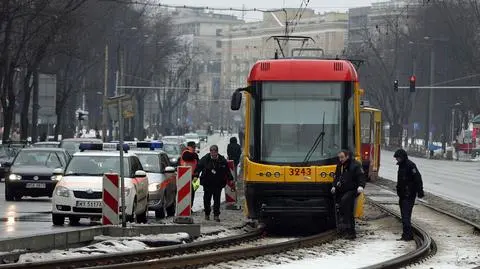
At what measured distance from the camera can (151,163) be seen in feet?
100

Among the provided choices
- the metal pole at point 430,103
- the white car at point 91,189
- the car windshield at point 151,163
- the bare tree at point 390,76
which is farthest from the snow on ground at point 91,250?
the bare tree at point 390,76

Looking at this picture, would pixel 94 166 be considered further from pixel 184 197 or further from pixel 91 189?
pixel 184 197

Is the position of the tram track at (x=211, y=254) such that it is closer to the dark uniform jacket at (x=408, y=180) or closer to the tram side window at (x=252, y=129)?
the dark uniform jacket at (x=408, y=180)

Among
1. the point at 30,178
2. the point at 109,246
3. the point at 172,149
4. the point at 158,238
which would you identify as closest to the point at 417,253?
the point at 158,238

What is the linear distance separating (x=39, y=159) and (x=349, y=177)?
1660 centimetres

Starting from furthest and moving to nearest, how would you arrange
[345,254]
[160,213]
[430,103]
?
[430,103]
[160,213]
[345,254]

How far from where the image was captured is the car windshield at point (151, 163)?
99.1 feet

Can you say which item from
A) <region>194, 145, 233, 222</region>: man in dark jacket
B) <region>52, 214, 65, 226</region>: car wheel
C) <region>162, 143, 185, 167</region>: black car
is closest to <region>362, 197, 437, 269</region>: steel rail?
<region>194, 145, 233, 222</region>: man in dark jacket

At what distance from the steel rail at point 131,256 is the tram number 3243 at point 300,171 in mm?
1530

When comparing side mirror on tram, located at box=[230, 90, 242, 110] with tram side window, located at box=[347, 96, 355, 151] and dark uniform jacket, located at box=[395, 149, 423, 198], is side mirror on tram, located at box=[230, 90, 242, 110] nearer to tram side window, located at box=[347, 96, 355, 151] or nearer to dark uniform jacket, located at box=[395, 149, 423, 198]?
tram side window, located at box=[347, 96, 355, 151]

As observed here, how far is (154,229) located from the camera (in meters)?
21.5

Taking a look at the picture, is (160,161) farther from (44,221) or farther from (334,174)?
(334,174)

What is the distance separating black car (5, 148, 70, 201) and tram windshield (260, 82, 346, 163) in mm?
12287

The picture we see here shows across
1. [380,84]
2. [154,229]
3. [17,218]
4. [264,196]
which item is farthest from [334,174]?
[380,84]
